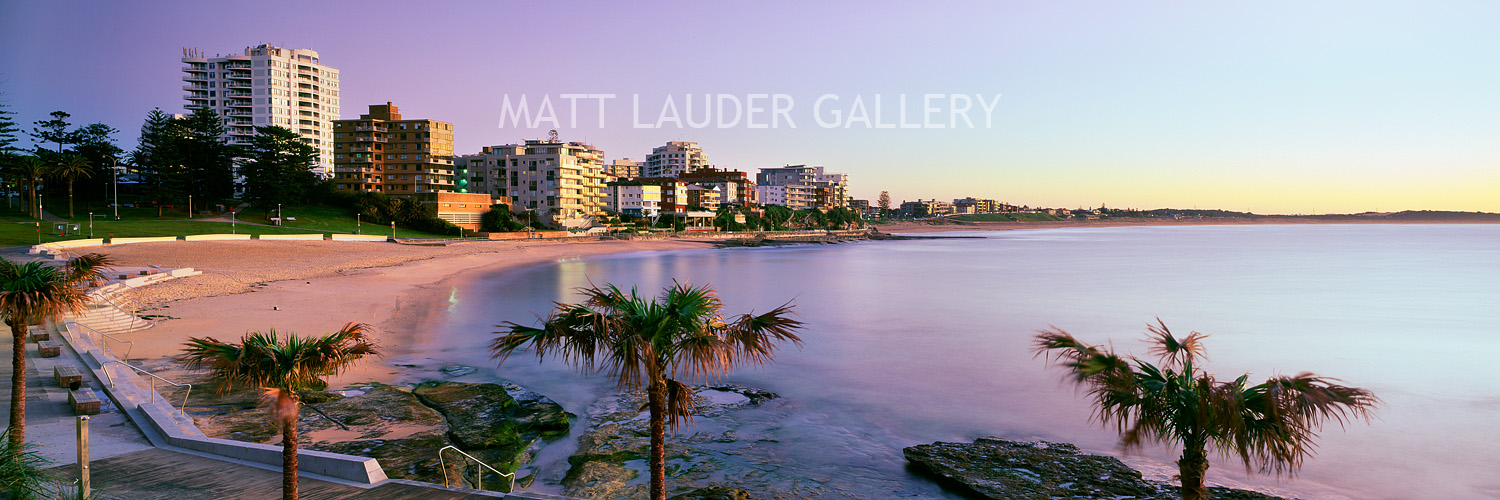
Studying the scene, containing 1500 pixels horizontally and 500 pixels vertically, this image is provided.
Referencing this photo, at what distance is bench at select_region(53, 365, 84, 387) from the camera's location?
1227 cm

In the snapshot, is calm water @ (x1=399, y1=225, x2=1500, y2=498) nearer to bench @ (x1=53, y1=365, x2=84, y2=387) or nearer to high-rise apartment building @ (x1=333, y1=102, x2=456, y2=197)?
bench @ (x1=53, y1=365, x2=84, y2=387)

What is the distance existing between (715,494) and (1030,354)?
61.4 feet

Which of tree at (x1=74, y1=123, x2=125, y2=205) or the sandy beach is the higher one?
tree at (x1=74, y1=123, x2=125, y2=205)

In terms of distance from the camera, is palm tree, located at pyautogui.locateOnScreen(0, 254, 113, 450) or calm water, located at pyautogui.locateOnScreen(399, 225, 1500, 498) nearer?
palm tree, located at pyautogui.locateOnScreen(0, 254, 113, 450)

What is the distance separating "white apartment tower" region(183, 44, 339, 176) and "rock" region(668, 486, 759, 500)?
13681 cm

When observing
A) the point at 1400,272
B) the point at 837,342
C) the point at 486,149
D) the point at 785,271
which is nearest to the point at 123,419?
the point at 837,342

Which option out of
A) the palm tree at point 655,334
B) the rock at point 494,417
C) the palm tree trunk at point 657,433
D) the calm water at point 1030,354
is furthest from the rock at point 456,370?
the palm tree trunk at point 657,433

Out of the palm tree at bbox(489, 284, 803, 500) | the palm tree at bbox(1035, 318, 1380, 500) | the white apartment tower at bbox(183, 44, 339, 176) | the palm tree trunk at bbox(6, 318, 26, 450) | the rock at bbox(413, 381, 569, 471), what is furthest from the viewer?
the white apartment tower at bbox(183, 44, 339, 176)

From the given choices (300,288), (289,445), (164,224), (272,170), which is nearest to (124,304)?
(300,288)

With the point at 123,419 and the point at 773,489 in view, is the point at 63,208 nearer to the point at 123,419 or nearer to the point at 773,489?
the point at 123,419

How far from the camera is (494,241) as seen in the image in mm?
80312

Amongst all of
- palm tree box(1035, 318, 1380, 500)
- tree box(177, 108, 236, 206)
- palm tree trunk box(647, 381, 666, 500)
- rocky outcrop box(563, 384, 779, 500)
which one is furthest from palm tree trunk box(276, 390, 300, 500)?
tree box(177, 108, 236, 206)

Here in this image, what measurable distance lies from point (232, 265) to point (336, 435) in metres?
34.4

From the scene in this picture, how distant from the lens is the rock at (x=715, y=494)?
11320mm
